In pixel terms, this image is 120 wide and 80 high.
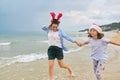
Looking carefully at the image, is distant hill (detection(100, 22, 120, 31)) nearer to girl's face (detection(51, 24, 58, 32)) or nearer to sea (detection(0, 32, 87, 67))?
sea (detection(0, 32, 87, 67))

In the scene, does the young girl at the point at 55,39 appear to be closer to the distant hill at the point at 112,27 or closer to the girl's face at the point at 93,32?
the girl's face at the point at 93,32

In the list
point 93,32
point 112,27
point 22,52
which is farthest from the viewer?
point 112,27

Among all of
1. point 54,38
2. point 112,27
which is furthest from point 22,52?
point 112,27

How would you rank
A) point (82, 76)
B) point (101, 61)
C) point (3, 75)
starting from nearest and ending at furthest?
1. point (101, 61)
2. point (82, 76)
3. point (3, 75)

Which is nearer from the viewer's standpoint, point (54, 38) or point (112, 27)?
point (54, 38)

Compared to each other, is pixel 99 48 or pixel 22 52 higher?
pixel 99 48

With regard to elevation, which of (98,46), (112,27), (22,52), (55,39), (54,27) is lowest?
(112,27)

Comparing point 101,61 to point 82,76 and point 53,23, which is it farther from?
point 82,76

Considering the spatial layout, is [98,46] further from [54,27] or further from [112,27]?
[112,27]

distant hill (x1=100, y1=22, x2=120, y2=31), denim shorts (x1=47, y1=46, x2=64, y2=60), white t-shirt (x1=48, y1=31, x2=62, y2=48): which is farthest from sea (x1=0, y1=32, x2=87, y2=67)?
distant hill (x1=100, y1=22, x2=120, y2=31)

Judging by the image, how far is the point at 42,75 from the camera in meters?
10.8

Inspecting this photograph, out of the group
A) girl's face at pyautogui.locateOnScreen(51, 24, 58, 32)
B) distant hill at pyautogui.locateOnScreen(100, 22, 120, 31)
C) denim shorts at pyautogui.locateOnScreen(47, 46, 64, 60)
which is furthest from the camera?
distant hill at pyautogui.locateOnScreen(100, 22, 120, 31)

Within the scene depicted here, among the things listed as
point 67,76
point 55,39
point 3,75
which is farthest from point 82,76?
point 3,75

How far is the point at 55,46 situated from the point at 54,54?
9.2 inches
